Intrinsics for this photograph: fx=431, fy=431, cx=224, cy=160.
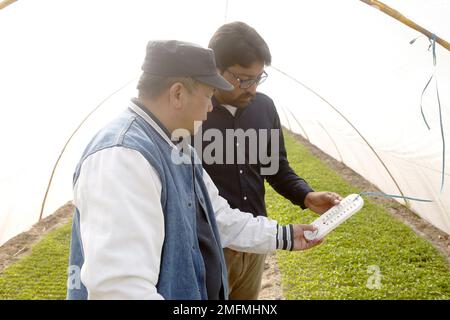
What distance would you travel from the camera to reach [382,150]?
19.0 ft

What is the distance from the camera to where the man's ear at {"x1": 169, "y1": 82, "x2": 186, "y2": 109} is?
1593 mm

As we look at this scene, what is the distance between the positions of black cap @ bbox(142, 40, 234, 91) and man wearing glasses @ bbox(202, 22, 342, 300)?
3.46ft

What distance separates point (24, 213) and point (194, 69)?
4.44 metres

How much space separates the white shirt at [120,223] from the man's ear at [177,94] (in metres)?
0.33

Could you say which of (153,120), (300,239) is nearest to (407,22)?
(300,239)

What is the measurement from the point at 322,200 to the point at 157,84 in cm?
158

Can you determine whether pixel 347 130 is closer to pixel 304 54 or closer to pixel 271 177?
pixel 304 54

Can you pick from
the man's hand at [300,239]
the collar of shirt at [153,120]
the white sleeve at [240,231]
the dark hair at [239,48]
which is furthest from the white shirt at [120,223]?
the dark hair at [239,48]

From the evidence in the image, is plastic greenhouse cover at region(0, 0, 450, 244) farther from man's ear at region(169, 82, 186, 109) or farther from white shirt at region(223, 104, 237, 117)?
man's ear at region(169, 82, 186, 109)

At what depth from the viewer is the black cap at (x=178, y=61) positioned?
5.22 feet

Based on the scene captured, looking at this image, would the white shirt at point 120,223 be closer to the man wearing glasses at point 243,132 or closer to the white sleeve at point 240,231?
the white sleeve at point 240,231
